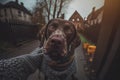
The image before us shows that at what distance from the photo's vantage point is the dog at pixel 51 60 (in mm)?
1492

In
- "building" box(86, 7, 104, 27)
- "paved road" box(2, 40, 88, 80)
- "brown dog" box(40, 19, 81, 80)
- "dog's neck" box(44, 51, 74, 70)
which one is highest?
"building" box(86, 7, 104, 27)

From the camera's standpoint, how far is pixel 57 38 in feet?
5.30

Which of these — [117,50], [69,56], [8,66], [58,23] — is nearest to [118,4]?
[117,50]

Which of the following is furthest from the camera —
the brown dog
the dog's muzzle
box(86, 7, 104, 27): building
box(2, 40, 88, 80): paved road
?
box(86, 7, 104, 27): building

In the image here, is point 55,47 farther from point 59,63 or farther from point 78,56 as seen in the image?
point 78,56

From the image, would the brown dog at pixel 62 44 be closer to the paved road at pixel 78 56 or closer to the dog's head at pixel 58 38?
the dog's head at pixel 58 38

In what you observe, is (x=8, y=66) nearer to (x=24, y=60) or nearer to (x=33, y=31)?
(x=24, y=60)

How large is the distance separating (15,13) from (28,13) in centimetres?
538

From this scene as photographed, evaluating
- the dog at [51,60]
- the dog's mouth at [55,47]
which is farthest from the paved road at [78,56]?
the dog's mouth at [55,47]

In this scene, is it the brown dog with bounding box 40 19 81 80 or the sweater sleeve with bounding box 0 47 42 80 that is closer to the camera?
the sweater sleeve with bounding box 0 47 42 80

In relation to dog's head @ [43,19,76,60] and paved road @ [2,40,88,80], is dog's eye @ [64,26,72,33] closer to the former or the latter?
dog's head @ [43,19,76,60]

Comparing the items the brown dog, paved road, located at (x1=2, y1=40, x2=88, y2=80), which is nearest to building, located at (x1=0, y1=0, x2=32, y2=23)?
paved road, located at (x1=2, y1=40, x2=88, y2=80)

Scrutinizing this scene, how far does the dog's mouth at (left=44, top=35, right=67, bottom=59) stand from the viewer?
160cm

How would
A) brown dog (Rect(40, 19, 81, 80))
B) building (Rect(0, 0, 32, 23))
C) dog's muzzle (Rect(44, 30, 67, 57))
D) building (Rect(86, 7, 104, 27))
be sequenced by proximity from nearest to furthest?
dog's muzzle (Rect(44, 30, 67, 57))
brown dog (Rect(40, 19, 81, 80))
building (Rect(86, 7, 104, 27))
building (Rect(0, 0, 32, 23))
